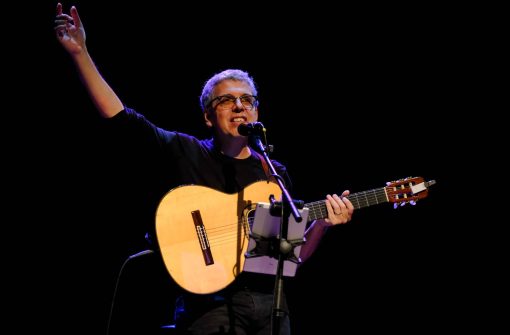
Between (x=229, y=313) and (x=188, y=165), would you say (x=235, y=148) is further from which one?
(x=229, y=313)

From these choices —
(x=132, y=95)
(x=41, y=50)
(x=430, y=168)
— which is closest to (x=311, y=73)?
(x=430, y=168)

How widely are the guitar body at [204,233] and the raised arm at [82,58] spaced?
2.03 feet

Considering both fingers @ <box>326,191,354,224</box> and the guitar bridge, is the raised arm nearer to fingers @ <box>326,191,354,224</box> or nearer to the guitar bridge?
the guitar bridge

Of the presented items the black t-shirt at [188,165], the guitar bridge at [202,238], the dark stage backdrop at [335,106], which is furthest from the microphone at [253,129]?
the dark stage backdrop at [335,106]

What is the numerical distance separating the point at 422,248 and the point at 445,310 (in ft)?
2.11

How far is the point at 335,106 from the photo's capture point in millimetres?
4496

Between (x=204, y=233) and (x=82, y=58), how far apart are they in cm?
118

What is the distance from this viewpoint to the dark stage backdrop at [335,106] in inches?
157

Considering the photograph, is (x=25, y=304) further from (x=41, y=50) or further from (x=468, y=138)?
(x=468, y=138)

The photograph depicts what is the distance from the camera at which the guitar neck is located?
2.72 metres

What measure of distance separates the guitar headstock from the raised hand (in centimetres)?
220

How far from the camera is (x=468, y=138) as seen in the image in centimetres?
436

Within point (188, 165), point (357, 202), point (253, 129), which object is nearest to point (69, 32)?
point (188, 165)

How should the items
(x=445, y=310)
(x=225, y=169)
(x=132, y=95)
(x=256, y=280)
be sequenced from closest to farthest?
(x=256, y=280), (x=225, y=169), (x=132, y=95), (x=445, y=310)
